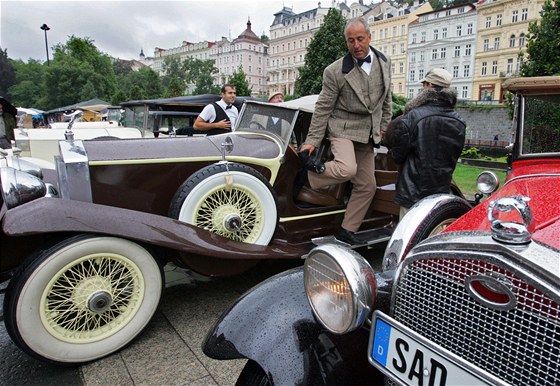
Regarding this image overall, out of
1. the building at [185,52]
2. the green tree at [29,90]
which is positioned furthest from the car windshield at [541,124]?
the building at [185,52]

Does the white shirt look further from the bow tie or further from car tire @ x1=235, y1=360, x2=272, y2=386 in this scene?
car tire @ x1=235, y1=360, x2=272, y2=386

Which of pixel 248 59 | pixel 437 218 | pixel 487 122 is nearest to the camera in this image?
pixel 437 218

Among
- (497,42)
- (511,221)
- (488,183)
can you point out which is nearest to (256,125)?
(488,183)

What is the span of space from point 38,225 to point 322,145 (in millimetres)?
2494

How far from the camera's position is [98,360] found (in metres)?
2.43

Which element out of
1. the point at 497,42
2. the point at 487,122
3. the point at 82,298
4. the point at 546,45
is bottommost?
the point at 82,298

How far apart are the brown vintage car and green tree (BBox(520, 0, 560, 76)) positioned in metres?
6.48

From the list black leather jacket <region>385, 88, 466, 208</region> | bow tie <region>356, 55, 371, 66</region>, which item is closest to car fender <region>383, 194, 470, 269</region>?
black leather jacket <region>385, 88, 466, 208</region>

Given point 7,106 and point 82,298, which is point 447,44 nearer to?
point 7,106

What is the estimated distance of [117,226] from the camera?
94.9 inches

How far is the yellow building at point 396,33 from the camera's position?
178ft

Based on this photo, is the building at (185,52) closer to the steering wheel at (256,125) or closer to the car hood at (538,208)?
the steering wheel at (256,125)

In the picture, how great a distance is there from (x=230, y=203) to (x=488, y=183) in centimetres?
188

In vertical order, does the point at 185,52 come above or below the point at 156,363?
above
